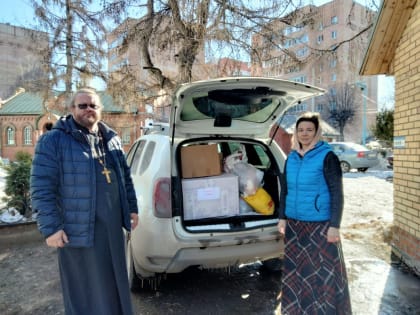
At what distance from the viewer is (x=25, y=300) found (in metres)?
3.33

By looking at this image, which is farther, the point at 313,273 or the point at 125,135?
the point at 125,135

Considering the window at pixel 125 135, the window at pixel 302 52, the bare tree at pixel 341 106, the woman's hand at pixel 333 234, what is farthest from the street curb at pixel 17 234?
the bare tree at pixel 341 106

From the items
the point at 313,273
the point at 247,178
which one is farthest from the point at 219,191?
the point at 313,273

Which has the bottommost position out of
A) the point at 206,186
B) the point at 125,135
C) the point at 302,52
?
the point at 206,186

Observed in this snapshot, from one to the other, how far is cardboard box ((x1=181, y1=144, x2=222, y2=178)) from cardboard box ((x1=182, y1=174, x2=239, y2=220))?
4.2 inches

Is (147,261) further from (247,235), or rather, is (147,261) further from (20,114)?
(20,114)

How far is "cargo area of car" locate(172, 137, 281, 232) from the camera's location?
3.12m

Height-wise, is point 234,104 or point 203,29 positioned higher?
point 203,29

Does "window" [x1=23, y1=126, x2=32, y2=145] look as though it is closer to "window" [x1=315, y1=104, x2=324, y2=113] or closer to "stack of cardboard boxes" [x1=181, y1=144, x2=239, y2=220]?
"window" [x1=315, y1=104, x2=324, y2=113]

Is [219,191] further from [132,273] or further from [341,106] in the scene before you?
[341,106]

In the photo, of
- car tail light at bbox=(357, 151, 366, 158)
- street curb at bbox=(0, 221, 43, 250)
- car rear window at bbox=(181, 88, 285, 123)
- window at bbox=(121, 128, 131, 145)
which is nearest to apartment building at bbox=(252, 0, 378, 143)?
car rear window at bbox=(181, 88, 285, 123)

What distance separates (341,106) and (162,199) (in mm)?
38855

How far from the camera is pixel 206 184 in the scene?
3266 mm

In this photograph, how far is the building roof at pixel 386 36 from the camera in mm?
3961
